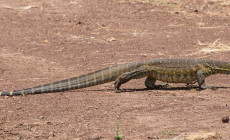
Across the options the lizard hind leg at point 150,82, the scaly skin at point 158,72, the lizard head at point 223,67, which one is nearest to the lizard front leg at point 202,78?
the scaly skin at point 158,72

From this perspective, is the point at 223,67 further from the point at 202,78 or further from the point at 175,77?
the point at 175,77

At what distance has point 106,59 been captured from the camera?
499 inches

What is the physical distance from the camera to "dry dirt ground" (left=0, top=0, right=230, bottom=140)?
23.8 ft

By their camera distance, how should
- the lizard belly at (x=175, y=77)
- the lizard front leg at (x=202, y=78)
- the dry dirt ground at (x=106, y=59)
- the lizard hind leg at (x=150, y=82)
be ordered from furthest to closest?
the lizard hind leg at (x=150, y=82) → the lizard belly at (x=175, y=77) → the lizard front leg at (x=202, y=78) → the dry dirt ground at (x=106, y=59)

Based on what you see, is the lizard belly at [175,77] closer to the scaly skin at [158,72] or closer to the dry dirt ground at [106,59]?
the scaly skin at [158,72]

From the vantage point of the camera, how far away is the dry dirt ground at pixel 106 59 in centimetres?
726

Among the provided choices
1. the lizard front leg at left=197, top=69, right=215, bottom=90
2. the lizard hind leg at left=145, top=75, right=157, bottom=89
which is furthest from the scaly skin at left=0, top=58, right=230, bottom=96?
the lizard hind leg at left=145, top=75, right=157, bottom=89

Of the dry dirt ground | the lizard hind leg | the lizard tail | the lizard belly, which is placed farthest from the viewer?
the lizard hind leg

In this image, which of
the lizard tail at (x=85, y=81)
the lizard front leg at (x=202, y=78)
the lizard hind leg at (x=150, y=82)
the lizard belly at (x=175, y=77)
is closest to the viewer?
the lizard tail at (x=85, y=81)

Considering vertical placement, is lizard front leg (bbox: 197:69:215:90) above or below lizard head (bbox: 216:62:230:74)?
below

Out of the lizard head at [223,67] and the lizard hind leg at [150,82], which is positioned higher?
the lizard head at [223,67]

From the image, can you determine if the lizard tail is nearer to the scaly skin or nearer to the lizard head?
the scaly skin

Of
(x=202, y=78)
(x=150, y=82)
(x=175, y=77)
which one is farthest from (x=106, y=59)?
(x=202, y=78)

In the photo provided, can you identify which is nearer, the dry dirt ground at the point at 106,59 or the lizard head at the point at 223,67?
the dry dirt ground at the point at 106,59
